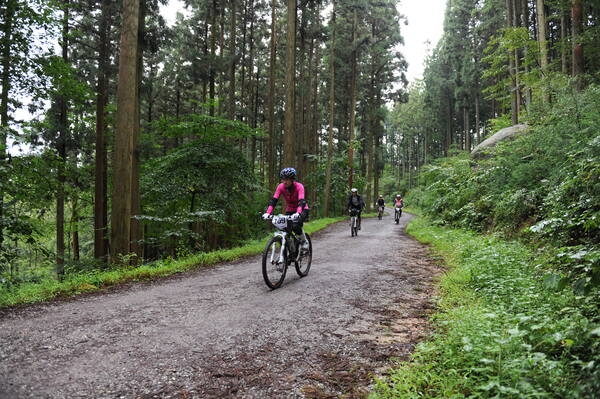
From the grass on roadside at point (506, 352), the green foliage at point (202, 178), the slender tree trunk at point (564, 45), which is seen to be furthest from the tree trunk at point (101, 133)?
the slender tree trunk at point (564, 45)

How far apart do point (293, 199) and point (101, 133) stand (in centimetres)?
1308

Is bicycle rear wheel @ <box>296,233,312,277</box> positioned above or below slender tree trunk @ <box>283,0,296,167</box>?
below

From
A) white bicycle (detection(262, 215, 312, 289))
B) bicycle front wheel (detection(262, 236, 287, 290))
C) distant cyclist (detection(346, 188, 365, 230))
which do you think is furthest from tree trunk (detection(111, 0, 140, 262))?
distant cyclist (detection(346, 188, 365, 230))

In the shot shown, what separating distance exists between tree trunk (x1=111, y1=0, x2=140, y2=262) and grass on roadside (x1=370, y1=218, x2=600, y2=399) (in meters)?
7.77

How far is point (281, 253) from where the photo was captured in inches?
248

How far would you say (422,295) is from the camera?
5781mm

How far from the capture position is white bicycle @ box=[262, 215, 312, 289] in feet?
19.8

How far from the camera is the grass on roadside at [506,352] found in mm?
2424

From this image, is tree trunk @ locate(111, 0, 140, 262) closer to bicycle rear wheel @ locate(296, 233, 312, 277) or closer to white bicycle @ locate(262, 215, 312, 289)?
white bicycle @ locate(262, 215, 312, 289)

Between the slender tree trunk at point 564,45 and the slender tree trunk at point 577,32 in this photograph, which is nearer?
the slender tree trunk at point 577,32

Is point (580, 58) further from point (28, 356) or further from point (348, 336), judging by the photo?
point (28, 356)

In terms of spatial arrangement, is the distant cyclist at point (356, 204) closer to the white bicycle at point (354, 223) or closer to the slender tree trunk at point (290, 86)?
the white bicycle at point (354, 223)

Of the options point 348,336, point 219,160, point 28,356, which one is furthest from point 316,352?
point 219,160

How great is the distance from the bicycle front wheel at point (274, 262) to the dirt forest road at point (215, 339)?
0.63 feet
